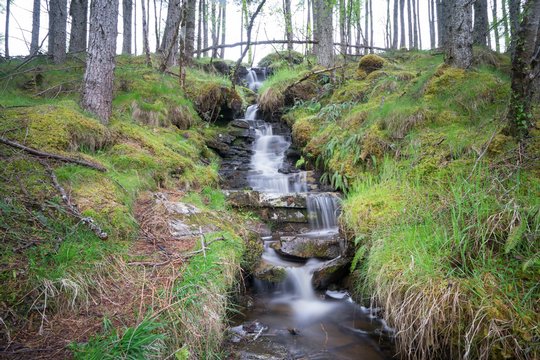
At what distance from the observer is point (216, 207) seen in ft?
16.3

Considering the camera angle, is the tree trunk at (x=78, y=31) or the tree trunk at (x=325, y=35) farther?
the tree trunk at (x=325, y=35)

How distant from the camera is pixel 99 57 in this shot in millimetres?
5176

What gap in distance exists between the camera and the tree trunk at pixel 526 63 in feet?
11.5

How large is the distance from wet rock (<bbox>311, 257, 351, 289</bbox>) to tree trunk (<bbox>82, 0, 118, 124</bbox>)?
4.07m

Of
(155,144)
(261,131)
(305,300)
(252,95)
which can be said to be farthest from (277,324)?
(252,95)

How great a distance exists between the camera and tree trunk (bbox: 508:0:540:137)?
349cm

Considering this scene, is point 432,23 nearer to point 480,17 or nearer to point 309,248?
point 480,17

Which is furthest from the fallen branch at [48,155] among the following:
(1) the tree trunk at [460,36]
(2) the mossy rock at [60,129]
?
(1) the tree trunk at [460,36]

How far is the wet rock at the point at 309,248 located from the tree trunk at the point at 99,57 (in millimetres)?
3486

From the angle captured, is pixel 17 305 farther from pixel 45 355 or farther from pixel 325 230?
pixel 325 230

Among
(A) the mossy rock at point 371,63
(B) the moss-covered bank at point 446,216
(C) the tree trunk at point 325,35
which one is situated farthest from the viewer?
(C) the tree trunk at point 325,35

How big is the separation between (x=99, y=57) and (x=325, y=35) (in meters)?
7.45

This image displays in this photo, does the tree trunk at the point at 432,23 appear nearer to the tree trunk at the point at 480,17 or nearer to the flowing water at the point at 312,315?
the tree trunk at the point at 480,17

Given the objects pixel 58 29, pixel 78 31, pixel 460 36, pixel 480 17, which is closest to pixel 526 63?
pixel 460 36
